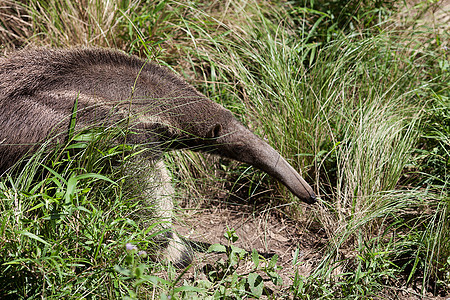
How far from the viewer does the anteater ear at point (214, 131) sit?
416 cm

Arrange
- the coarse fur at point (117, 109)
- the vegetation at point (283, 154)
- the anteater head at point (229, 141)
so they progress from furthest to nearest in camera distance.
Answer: the anteater head at point (229, 141) → the coarse fur at point (117, 109) → the vegetation at point (283, 154)

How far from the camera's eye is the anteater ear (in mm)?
4156

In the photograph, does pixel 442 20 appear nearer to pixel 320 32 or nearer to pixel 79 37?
pixel 320 32

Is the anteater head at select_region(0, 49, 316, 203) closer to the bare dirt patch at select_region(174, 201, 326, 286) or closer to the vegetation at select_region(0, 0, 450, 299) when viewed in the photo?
the vegetation at select_region(0, 0, 450, 299)

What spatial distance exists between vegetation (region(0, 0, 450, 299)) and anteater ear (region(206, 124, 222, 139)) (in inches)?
24.6

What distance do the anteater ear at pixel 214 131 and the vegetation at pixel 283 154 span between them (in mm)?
626

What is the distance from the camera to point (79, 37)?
207 inches

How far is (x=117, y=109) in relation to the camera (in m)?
3.77

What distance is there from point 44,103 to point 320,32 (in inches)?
146

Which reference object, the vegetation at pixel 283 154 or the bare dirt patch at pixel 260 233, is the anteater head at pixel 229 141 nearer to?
the vegetation at pixel 283 154

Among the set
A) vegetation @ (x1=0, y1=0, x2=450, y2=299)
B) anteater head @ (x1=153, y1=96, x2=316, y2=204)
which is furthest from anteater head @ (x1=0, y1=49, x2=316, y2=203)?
vegetation @ (x1=0, y1=0, x2=450, y2=299)

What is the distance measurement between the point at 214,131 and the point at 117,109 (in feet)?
2.83

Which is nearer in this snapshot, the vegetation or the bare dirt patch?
the vegetation

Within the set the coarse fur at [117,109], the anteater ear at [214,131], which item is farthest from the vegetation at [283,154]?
the anteater ear at [214,131]
